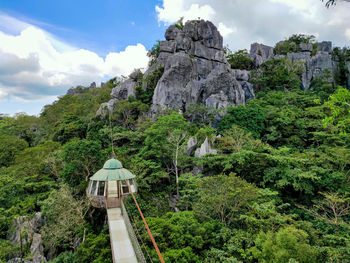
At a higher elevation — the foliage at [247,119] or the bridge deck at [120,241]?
the foliage at [247,119]

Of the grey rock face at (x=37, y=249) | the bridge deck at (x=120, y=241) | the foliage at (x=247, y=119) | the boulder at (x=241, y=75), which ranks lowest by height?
the grey rock face at (x=37, y=249)

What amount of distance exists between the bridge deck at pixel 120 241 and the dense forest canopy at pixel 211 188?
85cm

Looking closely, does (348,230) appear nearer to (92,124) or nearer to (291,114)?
(291,114)

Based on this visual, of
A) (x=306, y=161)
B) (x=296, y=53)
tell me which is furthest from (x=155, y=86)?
(x=296, y=53)

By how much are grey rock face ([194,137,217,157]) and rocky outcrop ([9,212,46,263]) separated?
407 inches

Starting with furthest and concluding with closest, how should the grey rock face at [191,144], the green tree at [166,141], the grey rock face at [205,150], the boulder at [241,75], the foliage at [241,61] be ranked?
the foliage at [241,61], the boulder at [241,75], the grey rock face at [191,144], the grey rock face at [205,150], the green tree at [166,141]

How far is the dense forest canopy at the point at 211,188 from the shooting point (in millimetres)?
6824

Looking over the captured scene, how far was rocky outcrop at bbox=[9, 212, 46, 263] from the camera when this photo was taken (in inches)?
331

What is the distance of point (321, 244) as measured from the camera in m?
7.32

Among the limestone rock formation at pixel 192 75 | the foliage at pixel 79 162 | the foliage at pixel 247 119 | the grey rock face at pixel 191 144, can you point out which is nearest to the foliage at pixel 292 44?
the limestone rock formation at pixel 192 75

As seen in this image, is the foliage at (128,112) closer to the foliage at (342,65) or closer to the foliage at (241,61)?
the foliage at (241,61)

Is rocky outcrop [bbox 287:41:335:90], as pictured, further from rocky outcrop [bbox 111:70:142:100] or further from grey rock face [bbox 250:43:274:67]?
rocky outcrop [bbox 111:70:142:100]

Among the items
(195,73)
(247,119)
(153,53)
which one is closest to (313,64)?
(195,73)

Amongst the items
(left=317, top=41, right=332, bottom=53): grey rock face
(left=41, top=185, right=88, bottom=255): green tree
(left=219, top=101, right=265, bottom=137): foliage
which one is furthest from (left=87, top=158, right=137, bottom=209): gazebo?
(left=317, top=41, right=332, bottom=53): grey rock face
